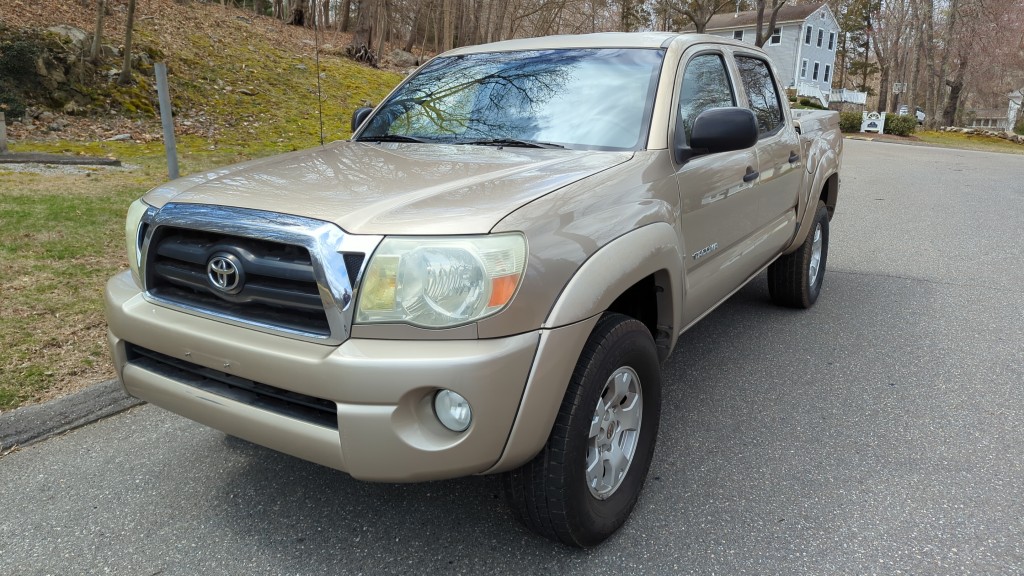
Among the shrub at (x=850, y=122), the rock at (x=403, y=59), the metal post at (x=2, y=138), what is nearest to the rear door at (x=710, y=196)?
the metal post at (x=2, y=138)

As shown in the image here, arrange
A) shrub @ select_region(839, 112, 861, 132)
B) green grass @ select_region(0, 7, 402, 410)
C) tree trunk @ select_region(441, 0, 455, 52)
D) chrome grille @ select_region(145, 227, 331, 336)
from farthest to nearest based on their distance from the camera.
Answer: shrub @ select_region(839, 112, 861, 132) → tree trunk @ select_region(441, 0, 455, 52) → green grass @ select_region(0, 7, 402, 410) → chrome grille @ select_region(145, 227, 331, 336)

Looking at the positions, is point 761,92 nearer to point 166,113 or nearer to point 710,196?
point 710,196

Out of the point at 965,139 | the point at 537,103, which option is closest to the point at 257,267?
the point at 537,103

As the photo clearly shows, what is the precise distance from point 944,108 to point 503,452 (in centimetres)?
4950

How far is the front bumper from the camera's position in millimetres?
2002

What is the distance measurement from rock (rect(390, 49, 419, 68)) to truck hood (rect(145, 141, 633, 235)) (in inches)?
887

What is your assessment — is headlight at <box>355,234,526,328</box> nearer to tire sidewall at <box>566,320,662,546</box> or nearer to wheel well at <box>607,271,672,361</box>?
tire sidewall at <box>566,320,662,546</box>

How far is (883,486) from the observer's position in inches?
116

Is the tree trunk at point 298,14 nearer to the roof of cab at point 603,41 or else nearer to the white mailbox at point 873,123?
the white mailbox at point 873,123

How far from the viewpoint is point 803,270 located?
5.09 m

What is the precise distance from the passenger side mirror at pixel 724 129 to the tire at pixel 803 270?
2.32 metres

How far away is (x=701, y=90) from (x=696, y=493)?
1939 millimetres

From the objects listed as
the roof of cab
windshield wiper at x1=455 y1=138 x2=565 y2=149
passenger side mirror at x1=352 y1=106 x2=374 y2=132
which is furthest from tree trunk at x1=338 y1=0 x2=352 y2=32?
windshield wiper at x1=455 y1=138 x2=565 y2=149

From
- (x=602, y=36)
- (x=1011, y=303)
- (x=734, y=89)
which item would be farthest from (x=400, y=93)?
(x=1011, y=303)
